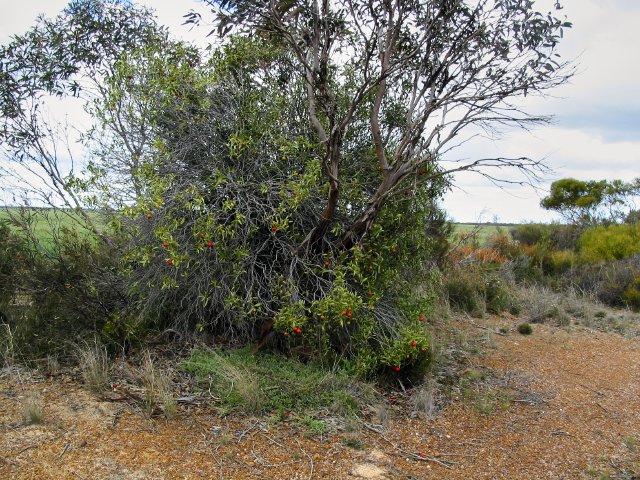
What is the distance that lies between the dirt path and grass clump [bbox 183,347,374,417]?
0.21 m

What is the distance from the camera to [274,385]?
5.24 m

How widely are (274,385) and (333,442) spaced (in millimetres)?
825

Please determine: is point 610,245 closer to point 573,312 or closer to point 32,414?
point 573,312

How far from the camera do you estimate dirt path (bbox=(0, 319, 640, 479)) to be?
4.10 metres

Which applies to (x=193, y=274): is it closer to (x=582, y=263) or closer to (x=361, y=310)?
(x=361, y=310)

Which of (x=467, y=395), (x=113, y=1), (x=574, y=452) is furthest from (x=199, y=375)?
(x=113, y=1)

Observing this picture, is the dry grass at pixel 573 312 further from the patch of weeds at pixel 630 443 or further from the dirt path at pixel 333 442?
the patch of weeds at pixel 630 443

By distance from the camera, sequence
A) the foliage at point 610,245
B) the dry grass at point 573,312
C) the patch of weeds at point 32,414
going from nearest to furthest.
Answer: the patch of weeds at point 32,414
the dry grass at point 573,312
the foliage at point 610,245

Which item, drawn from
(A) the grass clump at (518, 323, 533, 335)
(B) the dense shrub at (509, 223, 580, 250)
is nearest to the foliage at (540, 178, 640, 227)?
(B) the dense shrub at (509, 223, 580, 250)

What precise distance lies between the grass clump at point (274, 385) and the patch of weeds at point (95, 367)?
71 centimetres

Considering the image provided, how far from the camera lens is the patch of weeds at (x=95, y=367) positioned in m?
5.02

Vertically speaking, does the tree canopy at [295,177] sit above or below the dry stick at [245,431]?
above

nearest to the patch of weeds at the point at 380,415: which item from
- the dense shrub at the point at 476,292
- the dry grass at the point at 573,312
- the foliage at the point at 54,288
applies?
the foliage at the point at 54,288

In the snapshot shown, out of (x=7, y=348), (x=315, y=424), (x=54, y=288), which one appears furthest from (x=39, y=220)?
(x=315, y=424)
